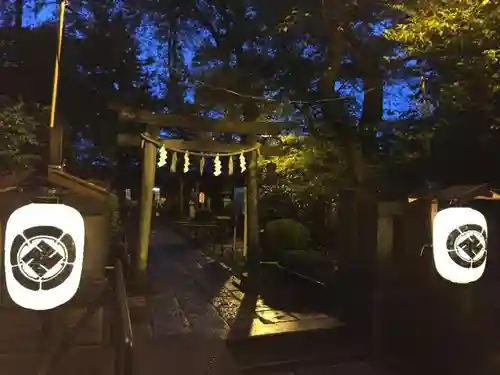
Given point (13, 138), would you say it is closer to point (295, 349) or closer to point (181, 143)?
point (181, 143)

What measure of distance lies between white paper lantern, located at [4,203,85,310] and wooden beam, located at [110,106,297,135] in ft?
20.2

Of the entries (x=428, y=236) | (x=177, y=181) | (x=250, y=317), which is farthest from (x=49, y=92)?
(x=177, y=181)

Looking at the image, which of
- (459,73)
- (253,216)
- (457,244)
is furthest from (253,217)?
(457,244)

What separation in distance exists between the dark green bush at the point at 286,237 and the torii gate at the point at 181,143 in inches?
81.6

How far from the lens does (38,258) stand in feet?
16.1

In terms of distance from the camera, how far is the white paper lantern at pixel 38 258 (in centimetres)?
487

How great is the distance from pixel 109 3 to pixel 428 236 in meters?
13.7

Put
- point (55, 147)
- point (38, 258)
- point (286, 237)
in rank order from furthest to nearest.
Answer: point (286, 237) < point (55, 147) < point (38, 258)

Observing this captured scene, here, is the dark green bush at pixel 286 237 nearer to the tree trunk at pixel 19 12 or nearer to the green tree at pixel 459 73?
the green tree at pixel 459 73

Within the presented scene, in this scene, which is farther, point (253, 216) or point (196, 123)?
point (253, 216)

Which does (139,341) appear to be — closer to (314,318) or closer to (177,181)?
(314,318)

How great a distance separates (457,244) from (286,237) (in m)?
9.25

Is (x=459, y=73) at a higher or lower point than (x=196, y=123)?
higher

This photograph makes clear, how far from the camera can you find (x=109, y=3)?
16891 mm
